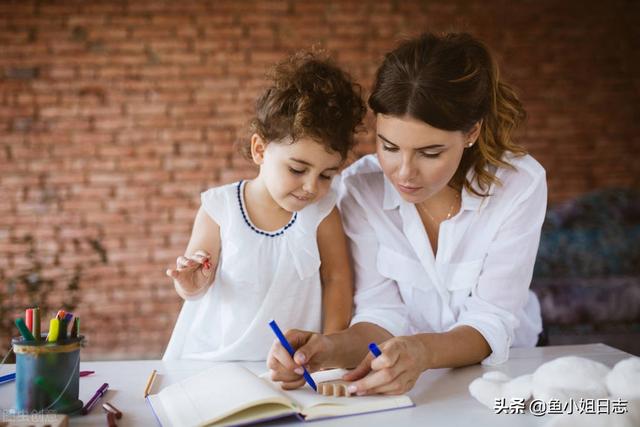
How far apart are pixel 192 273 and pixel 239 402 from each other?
58 cm

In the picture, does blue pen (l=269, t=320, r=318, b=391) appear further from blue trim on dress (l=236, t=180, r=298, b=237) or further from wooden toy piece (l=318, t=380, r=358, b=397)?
blue trim on dress (l=236, t=180, r=298, b=237)

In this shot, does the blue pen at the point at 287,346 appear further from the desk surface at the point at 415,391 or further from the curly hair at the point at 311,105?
the curly hair at the point at 311,105

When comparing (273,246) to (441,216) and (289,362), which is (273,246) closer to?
(441,216)

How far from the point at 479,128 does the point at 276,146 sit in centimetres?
51

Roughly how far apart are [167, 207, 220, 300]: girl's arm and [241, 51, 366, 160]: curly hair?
30cm

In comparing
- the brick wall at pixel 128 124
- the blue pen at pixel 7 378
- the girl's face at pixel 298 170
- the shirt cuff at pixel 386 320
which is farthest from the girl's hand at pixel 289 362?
the brick wall at pixel 128 124

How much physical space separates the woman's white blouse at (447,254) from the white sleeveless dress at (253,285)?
12 cm

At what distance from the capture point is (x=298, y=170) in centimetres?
142

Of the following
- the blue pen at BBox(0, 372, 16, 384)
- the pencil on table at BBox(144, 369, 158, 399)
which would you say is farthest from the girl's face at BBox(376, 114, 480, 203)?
the blue pen at BBox(0, 372, 16, 384)

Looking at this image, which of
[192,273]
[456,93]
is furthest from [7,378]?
[456,93]

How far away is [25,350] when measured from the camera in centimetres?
91

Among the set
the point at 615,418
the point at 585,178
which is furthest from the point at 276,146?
the point at 585,178

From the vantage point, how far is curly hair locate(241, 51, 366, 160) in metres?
1.42

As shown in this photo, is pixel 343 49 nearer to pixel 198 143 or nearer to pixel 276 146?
pixel 198 143
